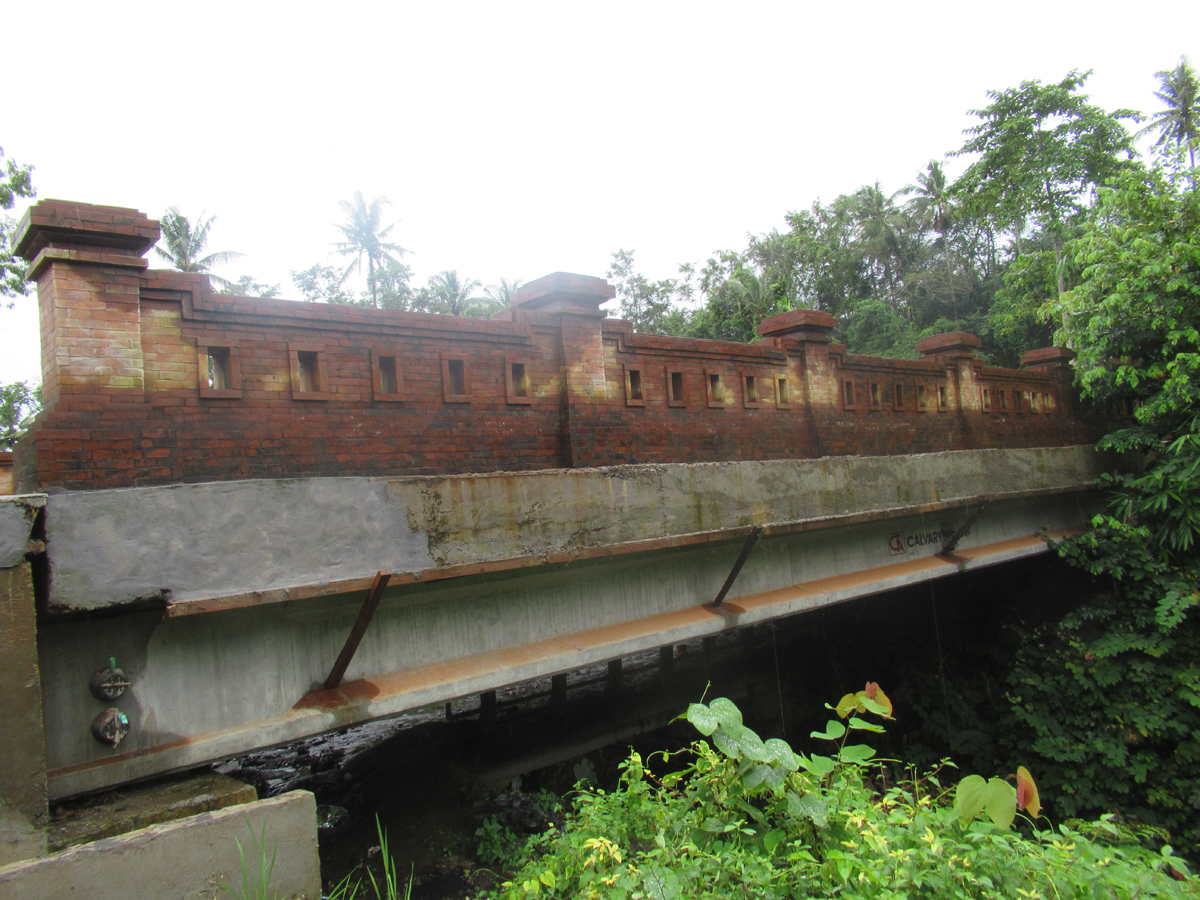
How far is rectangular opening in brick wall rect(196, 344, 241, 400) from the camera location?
5.07 meters

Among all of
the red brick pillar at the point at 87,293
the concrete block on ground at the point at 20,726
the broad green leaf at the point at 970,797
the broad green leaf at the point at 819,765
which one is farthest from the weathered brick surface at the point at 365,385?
the broad green leaf at the point at 970,797

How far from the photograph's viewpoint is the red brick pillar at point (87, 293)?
14.6ft

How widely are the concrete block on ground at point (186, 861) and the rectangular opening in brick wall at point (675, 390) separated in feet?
18.7

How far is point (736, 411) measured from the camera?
8875 millimetres

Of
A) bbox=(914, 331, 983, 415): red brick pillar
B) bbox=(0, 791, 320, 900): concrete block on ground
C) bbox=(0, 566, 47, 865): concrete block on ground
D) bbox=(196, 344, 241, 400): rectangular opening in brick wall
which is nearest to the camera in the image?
bbox=(0, 791, 320, 900): concrete block on ground

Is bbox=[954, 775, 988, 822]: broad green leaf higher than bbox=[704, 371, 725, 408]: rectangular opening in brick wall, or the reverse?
bbox=[704, 371, 725, 408]: rectangular opening in brick wall

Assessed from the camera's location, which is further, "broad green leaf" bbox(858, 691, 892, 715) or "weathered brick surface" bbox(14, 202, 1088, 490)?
"weathered brick surface" bbox(14, 202, 1088, 490)

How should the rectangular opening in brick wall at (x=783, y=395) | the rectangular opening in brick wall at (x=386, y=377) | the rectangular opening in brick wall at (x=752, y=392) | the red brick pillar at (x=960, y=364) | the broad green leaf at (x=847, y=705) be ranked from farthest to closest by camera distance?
1. the red brick pillar at (x=960, y=364)
2. the rectangular opening in brick wall at (x=783, y=395)
3. the rectangular opening in brick wall at (x=752, y=392)
4. the rectangular opening in brick wall at (x=386, y=377)
5. the broad green leaf at (x=847, y=705)

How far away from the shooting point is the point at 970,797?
3889 mm

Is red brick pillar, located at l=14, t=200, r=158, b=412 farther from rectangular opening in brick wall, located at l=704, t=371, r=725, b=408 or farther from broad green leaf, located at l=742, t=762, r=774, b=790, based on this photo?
rectangular opening in brick wall, located at l=704, t=371, r=725, b=408

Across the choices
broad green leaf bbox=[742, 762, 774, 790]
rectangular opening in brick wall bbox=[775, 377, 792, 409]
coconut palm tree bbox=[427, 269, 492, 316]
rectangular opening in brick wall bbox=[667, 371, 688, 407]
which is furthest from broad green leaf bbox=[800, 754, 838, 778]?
coconut palm tree bbox=[427, 269, 492, 316]

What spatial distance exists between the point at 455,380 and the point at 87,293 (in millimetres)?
2777

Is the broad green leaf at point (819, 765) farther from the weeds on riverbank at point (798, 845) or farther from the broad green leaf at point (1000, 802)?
the broad green leaf at point (1000, 802)

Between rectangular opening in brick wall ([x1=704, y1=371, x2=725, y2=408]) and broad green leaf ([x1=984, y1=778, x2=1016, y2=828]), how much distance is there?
5339 mm
